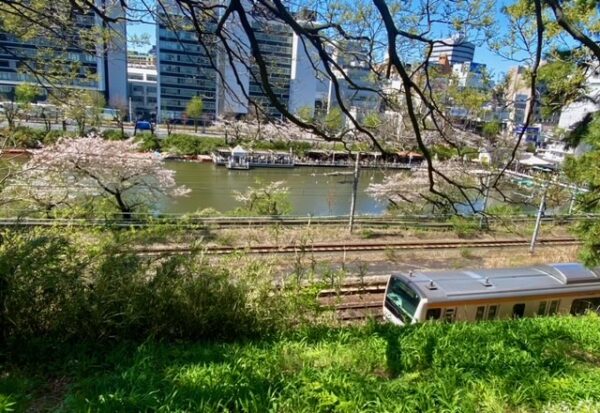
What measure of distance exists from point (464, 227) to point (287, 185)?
1100 centimetres

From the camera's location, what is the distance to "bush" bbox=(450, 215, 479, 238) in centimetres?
1155

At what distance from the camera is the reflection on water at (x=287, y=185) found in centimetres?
1620

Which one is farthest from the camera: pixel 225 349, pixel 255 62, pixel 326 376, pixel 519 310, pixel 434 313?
pixel 519 310

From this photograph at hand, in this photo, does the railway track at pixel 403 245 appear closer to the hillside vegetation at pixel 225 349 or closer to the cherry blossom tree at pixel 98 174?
the cherry blossom tree at pixel 98 174

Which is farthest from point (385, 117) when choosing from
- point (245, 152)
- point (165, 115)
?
point (165, 115)

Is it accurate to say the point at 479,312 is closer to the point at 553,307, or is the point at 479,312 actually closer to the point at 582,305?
the point at 553,307

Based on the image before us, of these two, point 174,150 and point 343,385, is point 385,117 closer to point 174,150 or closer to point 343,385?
point 343,385

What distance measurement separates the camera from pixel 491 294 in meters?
5.11

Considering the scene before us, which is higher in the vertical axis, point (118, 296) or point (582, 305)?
point (118, 296)

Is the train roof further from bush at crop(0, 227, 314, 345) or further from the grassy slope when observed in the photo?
bush at crop(0, 227, 314, 345)

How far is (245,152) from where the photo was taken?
968 inches

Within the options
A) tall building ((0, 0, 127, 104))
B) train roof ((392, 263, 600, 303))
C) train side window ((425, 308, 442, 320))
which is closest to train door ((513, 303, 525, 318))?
train roof ((392, 263, 600, 303))

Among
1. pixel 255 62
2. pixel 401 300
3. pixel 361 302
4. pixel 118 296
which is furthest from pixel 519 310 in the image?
pixel 118 296

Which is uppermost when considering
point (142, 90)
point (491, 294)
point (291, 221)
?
point (142, 90)
